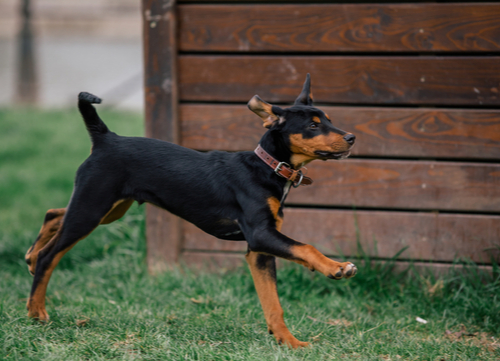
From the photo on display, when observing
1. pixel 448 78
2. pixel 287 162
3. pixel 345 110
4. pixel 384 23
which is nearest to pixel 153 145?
pixel 287 162

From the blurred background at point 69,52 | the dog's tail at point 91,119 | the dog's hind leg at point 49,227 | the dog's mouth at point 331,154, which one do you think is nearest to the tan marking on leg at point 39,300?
the dog's hind leg at point 49,227

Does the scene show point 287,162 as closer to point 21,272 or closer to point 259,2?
point 259,2

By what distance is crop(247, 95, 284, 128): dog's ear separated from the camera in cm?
293

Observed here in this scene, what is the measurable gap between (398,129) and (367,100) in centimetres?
33

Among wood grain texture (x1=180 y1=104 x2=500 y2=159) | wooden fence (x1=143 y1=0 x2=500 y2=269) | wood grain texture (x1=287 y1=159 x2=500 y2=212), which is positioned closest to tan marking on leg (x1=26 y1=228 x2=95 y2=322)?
wooden fence (x1=143 y1=0 x2=500 y2=269)

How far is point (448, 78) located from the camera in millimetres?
3988

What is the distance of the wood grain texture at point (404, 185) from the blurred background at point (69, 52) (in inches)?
332

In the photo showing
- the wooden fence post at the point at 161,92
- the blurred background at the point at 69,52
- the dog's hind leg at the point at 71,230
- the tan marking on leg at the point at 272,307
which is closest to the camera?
the tan marking on leg at the point at 272,307

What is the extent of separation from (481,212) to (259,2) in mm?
2427

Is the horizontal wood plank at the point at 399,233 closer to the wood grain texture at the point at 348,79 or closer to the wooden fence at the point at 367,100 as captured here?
the wooden fence at the point at 367,100

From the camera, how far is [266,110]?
2.98m

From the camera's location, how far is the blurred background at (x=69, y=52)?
13992 mm

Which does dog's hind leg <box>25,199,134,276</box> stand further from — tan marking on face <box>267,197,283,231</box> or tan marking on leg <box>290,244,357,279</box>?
tan marking on leg <box>290,244,357,279</box>

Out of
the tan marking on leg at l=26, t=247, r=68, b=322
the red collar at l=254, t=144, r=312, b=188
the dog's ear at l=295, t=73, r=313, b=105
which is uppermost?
the dog's ear at l=295, t=73, r=313, b=105
